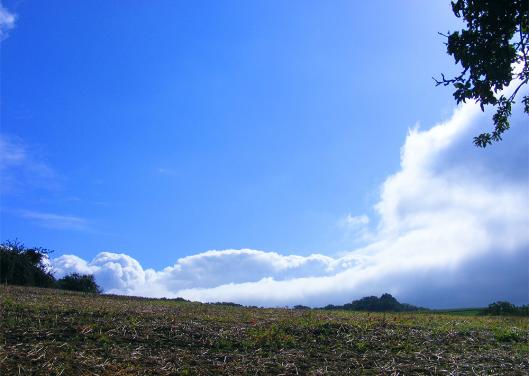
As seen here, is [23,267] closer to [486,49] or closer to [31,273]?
[31,273]

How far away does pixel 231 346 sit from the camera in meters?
10.3

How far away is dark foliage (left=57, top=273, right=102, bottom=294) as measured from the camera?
38656 millimetres

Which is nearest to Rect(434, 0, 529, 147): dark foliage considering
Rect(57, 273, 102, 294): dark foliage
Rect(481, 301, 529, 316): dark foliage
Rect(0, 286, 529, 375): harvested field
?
Rect(0, 286, 529, 375): harvested field

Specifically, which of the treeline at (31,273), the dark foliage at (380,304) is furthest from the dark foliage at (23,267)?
the dark foliage at (380,304)

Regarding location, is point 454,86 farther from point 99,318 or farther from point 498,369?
point 99,318

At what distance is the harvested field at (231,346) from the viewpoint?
8.80 meters

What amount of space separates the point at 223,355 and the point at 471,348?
17.4ft

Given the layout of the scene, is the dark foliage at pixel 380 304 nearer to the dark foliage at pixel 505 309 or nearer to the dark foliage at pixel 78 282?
the dark foliage at pixel 505 309

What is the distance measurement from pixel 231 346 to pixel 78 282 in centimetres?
3189

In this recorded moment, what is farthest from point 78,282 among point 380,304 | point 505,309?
point 505,309

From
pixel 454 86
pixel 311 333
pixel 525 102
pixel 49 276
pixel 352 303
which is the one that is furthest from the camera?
pixel 49 276

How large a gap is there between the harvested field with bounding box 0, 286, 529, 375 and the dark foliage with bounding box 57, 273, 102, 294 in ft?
86.7

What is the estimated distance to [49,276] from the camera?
3759cm

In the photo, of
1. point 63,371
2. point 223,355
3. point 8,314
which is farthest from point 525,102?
point 8,314
